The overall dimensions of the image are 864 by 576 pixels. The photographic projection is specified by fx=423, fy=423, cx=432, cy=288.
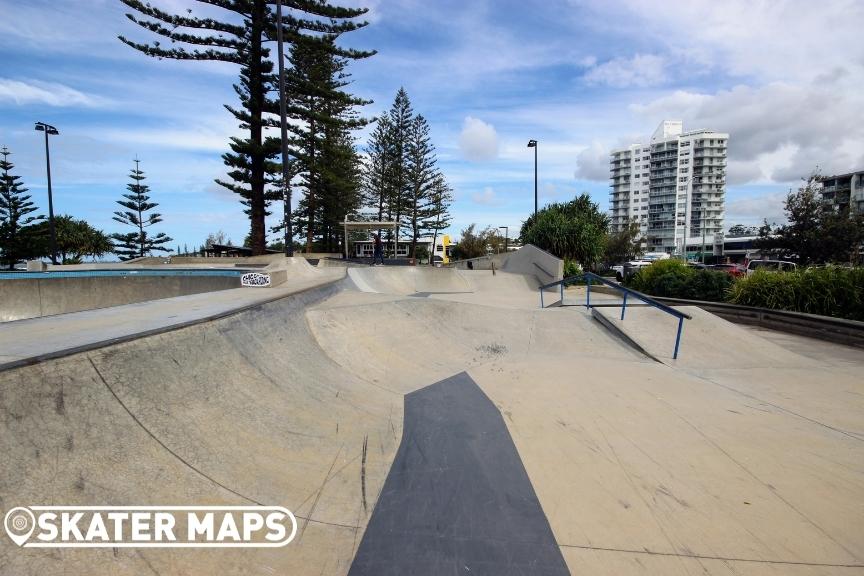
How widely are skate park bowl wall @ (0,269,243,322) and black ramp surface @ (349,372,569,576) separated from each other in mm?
8915

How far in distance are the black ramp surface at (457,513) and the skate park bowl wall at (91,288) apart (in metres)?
8.91

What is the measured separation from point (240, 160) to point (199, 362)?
20.7 m

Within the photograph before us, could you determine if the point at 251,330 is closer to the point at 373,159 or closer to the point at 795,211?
the point at 795,211

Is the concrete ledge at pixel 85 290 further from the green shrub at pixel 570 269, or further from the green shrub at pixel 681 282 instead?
the green shrub at pixel 570 269

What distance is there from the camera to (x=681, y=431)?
3.75m

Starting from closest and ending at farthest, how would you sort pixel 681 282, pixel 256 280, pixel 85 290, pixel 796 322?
pixel 256 280 < pixel 796 322 < pixel 85 290 < pixel 681 282

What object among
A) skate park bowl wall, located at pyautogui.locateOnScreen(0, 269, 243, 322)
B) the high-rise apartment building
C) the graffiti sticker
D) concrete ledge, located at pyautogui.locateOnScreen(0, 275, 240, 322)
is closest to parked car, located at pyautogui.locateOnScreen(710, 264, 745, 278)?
the graffiti sticker

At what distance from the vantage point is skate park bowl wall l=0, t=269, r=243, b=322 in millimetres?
10984

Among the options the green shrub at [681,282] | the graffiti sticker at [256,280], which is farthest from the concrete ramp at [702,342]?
the graffiti sticker at [256,280]

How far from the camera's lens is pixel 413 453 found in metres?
3.32

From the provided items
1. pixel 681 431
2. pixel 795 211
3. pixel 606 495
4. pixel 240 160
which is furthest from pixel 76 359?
pixel 795 211

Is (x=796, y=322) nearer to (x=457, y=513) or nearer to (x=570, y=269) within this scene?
(x=457, y=513)

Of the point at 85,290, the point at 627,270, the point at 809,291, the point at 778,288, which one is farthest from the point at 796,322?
the point at 85,290

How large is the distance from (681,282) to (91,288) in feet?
56.2
